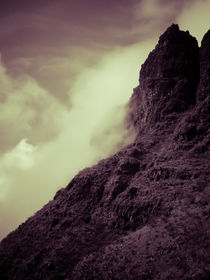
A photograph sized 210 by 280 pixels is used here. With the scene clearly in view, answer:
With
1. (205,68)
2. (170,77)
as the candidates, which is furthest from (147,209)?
(170,77)

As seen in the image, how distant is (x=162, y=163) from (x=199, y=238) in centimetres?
1638

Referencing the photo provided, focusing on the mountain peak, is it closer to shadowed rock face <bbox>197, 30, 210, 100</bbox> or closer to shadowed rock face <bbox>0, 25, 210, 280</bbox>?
shadowed rock face <bbox>0, 25, 210, 280</bbox>

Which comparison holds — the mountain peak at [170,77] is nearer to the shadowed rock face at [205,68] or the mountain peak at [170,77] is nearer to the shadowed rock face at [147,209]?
the shadowed rock face at [147,209]

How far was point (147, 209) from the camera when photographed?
3381cm

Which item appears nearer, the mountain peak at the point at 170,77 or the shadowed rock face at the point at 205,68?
the shadowed rock face at the point at 205,68

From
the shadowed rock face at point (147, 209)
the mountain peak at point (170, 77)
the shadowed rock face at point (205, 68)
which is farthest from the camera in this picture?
the mountain peak at point (170, 77)

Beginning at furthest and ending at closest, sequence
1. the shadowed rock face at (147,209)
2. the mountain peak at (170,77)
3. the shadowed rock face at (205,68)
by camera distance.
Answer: the mountain peak at (170,77)
the shadowed rock face at (205,68)
the shadowed rock face at (147,209)

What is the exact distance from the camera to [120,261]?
27500 mm

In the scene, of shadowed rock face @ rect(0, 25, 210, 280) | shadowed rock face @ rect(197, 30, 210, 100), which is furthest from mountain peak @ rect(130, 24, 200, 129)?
shadowed rock face @ rect(197, 30, 210, 100)

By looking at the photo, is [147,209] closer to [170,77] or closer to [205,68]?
[205,68]

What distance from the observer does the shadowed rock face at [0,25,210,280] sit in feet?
87.2

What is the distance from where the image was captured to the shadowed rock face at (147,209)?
87.2 feet

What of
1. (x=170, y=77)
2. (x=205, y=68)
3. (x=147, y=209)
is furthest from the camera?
(x=170, y=77)

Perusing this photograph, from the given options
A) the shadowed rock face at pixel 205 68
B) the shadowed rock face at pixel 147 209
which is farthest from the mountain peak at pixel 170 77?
the shadowed rock face at pixel 205 68
